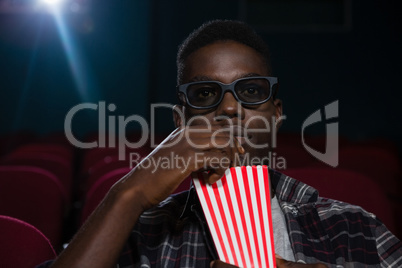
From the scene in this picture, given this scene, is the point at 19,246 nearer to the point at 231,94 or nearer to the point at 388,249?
the point at 231,94

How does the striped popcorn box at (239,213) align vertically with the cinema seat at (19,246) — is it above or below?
above

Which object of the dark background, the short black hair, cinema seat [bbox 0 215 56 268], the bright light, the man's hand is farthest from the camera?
the bright light

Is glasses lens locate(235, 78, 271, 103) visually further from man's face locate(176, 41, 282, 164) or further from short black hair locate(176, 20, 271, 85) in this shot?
short black hair locate(176, 20, 271, 85)

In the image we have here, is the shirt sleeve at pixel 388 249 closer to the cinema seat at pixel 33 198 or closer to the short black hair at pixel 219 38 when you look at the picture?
the short black hair at pixel 219 38

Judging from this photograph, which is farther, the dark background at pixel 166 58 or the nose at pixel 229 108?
the dark background at pixel 166 58

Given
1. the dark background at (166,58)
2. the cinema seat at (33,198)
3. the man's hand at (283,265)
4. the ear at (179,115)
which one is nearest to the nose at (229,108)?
the ear at (179,115)

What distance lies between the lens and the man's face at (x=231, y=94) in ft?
4.50

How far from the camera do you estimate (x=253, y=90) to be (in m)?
1.42

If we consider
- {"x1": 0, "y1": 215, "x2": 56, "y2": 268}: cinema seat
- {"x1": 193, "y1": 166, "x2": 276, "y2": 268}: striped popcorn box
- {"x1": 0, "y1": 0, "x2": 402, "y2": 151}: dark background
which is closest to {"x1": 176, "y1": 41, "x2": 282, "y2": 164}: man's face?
{"x1": 193, "y1": 166, "x2": 276, "y2": 268}: striped popcorn box

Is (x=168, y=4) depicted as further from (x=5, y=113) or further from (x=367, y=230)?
(x=367, y=230)

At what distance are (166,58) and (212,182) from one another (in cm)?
564

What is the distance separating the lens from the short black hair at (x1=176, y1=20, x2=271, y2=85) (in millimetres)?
1523

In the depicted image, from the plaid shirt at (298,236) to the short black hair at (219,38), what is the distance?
419 millimetres

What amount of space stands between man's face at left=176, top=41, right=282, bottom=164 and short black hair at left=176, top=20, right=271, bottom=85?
22mm
